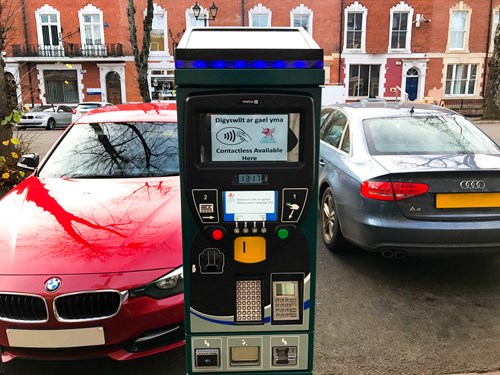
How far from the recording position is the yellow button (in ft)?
6.13

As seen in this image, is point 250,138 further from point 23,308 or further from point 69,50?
point 69,50

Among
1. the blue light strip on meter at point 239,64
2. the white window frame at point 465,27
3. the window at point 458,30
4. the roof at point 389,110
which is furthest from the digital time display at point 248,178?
the window at point 458,30

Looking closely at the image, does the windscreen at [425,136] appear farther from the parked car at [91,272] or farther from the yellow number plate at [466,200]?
the parked car at [91,272]

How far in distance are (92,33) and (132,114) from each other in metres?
26.9

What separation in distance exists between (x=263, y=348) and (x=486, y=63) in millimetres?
32503

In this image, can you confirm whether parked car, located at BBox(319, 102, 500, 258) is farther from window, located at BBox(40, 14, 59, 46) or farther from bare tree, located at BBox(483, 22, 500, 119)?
window, located at BBox(40, 14, 59, 46)

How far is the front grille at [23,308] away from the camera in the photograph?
245cm

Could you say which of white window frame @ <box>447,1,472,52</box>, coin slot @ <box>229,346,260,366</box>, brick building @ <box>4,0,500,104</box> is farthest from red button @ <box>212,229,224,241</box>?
white window frame @ <box>447,1,472,52</box>

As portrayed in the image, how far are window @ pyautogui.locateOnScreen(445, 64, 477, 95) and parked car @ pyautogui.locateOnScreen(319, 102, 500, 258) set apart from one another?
27.9 meters

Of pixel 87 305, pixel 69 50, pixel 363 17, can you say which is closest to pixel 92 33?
pixel 69 50

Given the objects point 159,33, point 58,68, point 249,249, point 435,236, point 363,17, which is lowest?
point 435,236

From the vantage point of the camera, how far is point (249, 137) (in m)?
A: 1.78

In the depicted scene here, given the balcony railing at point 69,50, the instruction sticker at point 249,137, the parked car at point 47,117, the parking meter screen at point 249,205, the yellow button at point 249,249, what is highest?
the balcony railing at point 69,50

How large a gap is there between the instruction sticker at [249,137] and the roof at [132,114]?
8.58 ft
